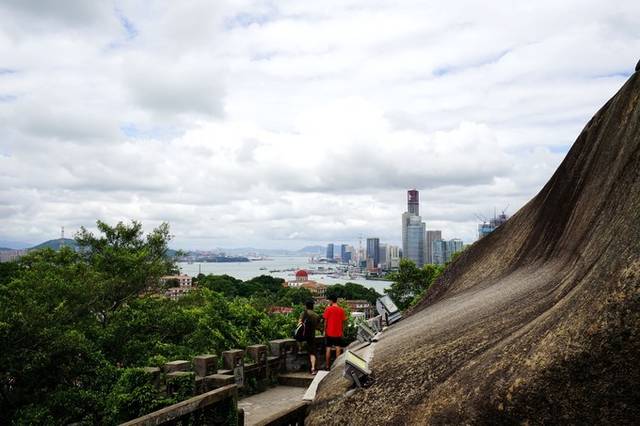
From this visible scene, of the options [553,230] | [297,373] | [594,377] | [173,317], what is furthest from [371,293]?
[594,377]

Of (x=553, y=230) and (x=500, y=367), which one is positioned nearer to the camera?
(x=500, y=367)

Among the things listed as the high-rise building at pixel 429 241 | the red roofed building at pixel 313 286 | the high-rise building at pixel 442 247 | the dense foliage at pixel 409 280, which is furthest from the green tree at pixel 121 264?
the high-rise building at pixel 429 241

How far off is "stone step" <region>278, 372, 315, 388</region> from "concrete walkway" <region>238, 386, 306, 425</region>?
0.32ft

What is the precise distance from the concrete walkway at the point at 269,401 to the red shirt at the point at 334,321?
4.21 feet

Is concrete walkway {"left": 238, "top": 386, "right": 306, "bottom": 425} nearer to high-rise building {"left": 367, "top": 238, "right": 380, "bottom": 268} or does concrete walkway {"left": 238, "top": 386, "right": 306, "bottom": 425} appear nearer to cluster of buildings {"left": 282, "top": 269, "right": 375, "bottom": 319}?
cluster of buildings {"left": 282, "top": 269, "right": 375, "bottom": 319}

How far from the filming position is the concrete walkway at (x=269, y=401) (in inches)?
338

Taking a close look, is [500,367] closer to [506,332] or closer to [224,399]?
[506,332]

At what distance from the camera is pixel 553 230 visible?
23.5 ft

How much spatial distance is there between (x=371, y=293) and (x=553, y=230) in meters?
51.2

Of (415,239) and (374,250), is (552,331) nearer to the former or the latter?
(415,239)

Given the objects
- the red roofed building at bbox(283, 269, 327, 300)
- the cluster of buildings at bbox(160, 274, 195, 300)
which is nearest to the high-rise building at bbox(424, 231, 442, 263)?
the red roofed building at bbox(283, 269, 327, 300)

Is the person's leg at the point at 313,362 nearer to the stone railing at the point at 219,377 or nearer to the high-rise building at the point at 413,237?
the stone railing at the point at 219,377

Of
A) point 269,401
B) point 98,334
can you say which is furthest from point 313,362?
point 98,334

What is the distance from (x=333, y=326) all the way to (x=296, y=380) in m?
1.40
